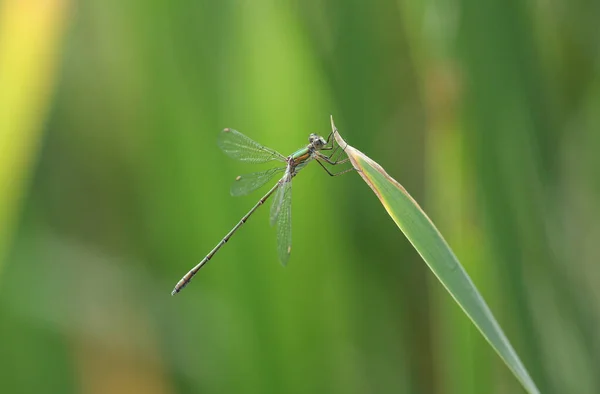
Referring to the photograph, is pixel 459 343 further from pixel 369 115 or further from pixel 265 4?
pixel 265 4

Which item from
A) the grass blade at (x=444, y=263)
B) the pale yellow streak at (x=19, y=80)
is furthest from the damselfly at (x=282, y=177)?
the grass blade at (x=444, y=263)

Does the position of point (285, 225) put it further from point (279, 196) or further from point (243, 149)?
point (243, 149)

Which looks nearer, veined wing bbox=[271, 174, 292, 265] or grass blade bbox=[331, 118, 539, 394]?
grass blade bbox=[331, 118, 539, 394]

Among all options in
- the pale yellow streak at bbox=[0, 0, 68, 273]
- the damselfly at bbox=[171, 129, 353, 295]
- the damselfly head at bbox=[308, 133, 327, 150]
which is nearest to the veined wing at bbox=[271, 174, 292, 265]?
the damselfly at bbox=[171, 129, 353, 295]

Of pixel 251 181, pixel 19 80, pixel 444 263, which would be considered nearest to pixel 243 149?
pixel 251 181

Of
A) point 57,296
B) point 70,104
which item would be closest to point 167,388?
point 57,296

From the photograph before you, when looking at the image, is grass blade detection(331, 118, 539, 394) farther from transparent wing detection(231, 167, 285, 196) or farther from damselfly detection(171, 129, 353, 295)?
transparent wing detection(231, 167, 285, 196)
